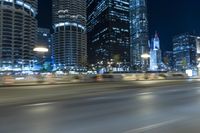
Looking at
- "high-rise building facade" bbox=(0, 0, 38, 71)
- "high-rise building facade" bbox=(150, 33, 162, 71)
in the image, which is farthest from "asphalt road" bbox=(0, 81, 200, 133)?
"high-rise building facade" bbox=(150, 33, 162, 71)

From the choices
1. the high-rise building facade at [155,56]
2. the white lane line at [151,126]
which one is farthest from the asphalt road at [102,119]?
the high-rise building facade at [155,56]

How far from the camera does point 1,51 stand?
151875mm

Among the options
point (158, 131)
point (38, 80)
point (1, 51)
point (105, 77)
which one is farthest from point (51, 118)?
point (1, 51)

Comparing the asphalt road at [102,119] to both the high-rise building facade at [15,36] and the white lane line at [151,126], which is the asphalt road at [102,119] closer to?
the white lane line at [151,126]

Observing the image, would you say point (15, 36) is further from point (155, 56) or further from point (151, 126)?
point (151, 126)

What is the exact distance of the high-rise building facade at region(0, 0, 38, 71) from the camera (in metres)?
155

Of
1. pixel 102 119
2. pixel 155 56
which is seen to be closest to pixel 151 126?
pixel 102 119

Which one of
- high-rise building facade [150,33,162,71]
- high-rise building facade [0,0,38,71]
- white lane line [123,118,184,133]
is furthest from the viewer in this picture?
high-rise building facade [150,33,162,71]

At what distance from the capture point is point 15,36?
524 ft

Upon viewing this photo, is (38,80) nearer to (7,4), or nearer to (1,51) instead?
(1,51)

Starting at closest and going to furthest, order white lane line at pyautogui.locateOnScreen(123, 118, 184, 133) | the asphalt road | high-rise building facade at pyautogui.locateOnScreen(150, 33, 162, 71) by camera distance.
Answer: white lane line at pyautogui.locateOnScreen(123, 118, 184, 133) → the asphalt road → high-rise building facade at pyautogui.locateOnScreen(150, 33, 162, 71)

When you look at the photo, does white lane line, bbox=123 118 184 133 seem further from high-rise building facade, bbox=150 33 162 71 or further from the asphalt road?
high-rise building facade, bbox=150 33 162 71

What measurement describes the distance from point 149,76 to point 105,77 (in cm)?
916

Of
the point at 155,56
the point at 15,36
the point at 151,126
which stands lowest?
the point at 151,126
